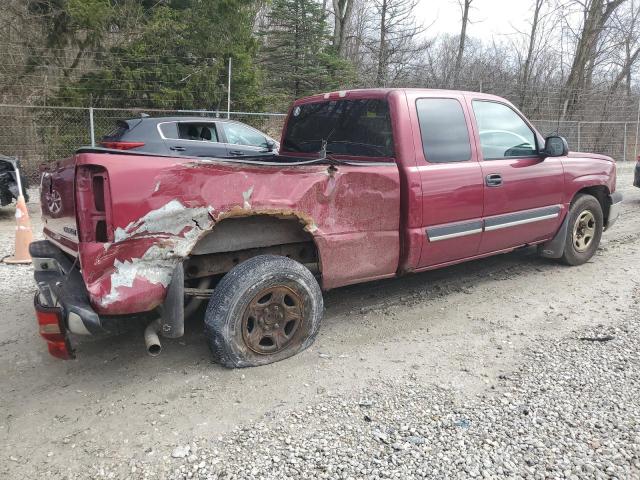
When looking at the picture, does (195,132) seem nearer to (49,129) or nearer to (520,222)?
(49,129)

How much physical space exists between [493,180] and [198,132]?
6328 millimetres

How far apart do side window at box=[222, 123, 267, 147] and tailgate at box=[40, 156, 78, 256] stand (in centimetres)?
602

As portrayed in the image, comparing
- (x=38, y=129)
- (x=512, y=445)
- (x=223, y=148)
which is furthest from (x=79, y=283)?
(x=38, y=129)

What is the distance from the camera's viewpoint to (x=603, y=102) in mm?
20453

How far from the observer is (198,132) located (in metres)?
9.31

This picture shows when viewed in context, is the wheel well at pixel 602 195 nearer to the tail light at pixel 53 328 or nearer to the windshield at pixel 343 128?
the windshield at pixel 343 128

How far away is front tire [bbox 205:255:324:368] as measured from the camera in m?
3.19

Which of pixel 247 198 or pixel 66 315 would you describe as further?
pixel 247 198

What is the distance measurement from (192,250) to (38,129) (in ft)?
35.8

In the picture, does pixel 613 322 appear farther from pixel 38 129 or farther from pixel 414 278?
pixel 38 129

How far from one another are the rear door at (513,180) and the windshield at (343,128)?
3.22ft

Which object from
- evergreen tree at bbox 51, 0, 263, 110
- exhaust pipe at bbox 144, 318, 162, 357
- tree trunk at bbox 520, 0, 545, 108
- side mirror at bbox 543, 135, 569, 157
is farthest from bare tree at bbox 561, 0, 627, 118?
exhaust pipe at bbox 144, 318, 162, 357

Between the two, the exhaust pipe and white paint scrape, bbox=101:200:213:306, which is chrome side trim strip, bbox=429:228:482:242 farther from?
the exhaust pipe

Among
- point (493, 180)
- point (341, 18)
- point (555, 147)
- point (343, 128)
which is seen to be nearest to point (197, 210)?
point (343, 128)
